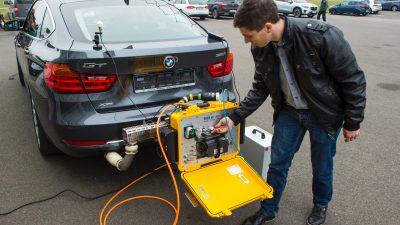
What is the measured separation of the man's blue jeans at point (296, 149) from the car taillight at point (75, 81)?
1.31m

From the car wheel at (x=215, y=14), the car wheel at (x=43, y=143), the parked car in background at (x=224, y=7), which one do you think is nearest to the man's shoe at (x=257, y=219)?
the car wheel at (x=43, y=143)

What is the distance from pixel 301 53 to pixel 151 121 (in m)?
1.31

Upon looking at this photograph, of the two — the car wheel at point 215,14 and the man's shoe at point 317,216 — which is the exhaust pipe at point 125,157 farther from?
the car wheel at point 215,14

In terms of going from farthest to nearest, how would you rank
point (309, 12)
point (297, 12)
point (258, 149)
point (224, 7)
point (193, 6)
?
1. point (297, 12)
2. point (309, 12)
3. point (224, 7)
4. point (193, 6)
5. point (258, 149)

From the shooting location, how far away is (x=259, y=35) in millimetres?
1926

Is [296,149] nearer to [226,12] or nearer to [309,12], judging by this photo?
[226,12]

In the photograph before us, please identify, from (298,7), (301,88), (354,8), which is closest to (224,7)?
(298,7)

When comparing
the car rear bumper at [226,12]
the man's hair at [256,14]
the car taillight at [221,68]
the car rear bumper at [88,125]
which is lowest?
the car rear bumper at [226,12]

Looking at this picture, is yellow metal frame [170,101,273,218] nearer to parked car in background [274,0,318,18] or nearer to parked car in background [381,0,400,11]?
parked car in background [274,0,318,18]

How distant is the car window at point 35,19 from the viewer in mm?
3719

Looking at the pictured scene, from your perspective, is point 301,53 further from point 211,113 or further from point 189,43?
point 189,43

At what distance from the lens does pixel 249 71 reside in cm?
732

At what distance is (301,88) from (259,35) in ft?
1.52

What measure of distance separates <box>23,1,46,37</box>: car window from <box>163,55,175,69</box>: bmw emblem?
5.74 feet
